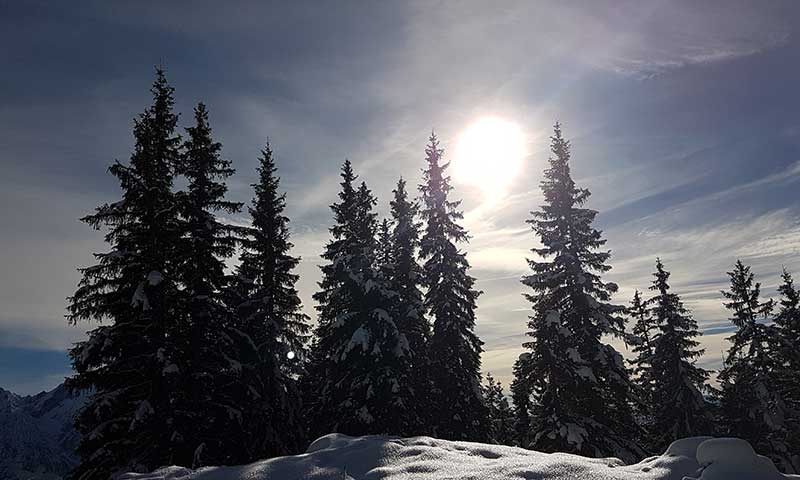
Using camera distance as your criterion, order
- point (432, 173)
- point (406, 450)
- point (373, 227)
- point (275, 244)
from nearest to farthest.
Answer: point (406, 450)
point (275, 244)
point (373, 227)
point (432, 173)

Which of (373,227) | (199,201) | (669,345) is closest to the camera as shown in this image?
(199,201)

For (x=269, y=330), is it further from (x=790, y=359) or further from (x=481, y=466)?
(x=790, y=359)

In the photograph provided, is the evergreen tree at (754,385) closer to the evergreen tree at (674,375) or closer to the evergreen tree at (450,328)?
the evergreen tree at (674,375)

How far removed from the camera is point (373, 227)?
25.1 metres

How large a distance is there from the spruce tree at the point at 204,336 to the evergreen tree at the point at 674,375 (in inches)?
1010

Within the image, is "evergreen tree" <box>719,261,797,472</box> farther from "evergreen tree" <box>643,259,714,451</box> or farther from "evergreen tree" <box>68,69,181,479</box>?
"evergreen tree" <box>68,69,181,479</box>

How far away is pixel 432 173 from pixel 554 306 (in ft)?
35.5

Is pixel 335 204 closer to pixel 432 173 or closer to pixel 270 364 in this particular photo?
pixel 432 173

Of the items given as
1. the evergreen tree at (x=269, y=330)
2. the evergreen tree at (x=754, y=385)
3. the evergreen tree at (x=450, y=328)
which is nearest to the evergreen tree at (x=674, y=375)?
the evergreen tree at (x=754, y=385)

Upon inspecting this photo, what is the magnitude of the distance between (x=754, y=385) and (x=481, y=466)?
3130 centimetres

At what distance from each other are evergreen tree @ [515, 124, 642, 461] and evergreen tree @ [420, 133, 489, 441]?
371 cm

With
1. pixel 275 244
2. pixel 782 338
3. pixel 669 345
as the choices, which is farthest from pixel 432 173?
pixel 782 338

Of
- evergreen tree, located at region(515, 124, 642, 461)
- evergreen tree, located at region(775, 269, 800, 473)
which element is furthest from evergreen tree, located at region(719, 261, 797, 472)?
evergreen tree, located at region(515, 124, 642, 461)

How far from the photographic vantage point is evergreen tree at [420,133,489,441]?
939 inches
